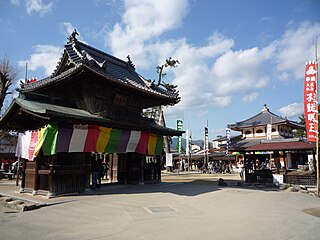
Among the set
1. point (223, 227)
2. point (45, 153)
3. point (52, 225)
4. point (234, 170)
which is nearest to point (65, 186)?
point (45, 153)

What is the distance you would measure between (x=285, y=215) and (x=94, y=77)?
11049mm

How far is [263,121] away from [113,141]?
37.2 meters

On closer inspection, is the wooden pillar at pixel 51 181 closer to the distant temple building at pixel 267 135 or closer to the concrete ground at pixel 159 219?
the concrete ground at pixel 159 219

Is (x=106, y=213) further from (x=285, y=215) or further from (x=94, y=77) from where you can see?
(x=94, y=77)

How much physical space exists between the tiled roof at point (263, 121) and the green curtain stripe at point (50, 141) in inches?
1545

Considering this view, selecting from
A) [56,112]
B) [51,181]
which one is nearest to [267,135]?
[51,181]

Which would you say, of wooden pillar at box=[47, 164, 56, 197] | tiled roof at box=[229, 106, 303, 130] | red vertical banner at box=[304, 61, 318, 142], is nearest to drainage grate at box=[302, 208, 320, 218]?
red vertical banner at box=[304, 61, 318, 142]

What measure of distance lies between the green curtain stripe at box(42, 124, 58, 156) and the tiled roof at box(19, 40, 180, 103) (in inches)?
127

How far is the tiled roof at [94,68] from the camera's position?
45.2 feet

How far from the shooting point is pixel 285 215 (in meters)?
9.23

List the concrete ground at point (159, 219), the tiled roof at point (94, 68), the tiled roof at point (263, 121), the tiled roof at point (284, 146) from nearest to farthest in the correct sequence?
the concrete ground at point (159, 219) → the tiled roof at point (94, 68) → the tiled roof at point (284, 146) → the tiled roof at point (263, 121)

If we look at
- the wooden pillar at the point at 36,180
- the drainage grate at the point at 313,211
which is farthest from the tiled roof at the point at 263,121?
the wooden pillar at the point at 36,180

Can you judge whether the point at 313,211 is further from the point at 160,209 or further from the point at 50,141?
the point at 50,141

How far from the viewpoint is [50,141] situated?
470 inches
